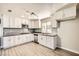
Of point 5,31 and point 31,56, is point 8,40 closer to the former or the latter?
point 5,31

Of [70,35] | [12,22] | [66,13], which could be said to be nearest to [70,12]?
[66,13]

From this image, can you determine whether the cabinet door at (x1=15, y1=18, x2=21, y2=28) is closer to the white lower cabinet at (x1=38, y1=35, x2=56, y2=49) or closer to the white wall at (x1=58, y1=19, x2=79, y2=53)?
the white lower cabinet at (x1=38, y1=35, x2=56, y2=49)

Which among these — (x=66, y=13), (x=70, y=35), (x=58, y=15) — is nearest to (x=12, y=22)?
(x=58, y=15)

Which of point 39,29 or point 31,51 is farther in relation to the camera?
point 39,29

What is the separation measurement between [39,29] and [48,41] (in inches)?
14.5

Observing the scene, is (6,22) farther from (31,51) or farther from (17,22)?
(31,51)

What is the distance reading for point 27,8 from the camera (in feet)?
5.11

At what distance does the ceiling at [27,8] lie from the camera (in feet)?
4.87

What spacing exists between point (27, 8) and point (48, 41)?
0.94 m

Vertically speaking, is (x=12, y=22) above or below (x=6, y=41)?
above

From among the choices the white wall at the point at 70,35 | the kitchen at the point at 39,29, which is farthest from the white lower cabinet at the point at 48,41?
the white wall at the point at 70,35

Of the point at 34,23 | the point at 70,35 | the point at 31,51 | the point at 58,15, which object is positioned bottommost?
the point at 31,51

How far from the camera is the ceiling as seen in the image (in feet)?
4.87

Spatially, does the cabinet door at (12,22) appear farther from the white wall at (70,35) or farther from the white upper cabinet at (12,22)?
the white wall at (70,35)
